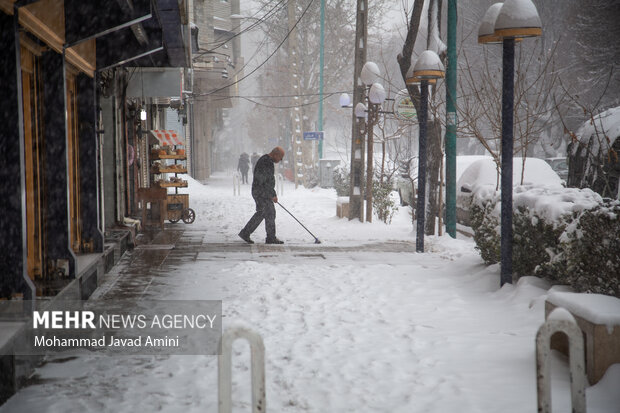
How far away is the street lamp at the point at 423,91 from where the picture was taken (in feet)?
33.4

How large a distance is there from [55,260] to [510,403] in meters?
4.59

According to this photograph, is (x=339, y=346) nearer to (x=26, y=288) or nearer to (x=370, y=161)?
(x=26, y=288)

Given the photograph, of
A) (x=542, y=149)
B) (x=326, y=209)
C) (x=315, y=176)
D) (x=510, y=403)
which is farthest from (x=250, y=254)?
(x=542, y=149)

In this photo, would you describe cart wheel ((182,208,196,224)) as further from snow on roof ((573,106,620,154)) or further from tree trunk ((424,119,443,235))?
snow on roof ((573,106,620,154))

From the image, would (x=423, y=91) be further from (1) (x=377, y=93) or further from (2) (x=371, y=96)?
(2) (x=371, y=96)

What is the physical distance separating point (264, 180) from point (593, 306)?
8.04 meters

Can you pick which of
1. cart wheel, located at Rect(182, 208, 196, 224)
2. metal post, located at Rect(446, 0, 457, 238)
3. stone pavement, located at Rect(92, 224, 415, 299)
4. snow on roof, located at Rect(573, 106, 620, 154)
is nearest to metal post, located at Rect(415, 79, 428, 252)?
stone pavement, located at Rect(92, 224, 415, 299)

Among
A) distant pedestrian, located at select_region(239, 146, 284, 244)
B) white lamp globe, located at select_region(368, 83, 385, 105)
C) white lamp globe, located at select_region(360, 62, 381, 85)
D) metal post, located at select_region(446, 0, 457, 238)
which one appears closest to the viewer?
distant pedestrian, located at select_region(239, 146, 284, 244)

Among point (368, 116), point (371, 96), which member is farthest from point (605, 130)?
point (368, 116)

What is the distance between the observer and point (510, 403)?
168 inches

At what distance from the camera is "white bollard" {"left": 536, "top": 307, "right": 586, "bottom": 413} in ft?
9.90

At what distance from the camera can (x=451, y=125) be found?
12.2 metres

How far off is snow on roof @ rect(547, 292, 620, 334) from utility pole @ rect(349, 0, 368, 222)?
10984 millimetres

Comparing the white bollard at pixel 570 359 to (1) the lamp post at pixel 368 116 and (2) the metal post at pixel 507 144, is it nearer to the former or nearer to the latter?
(2) the metal post at pixel 507 144
